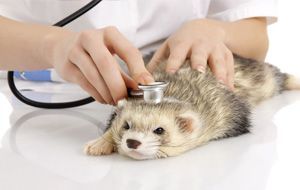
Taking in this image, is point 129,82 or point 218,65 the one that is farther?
point 218,65

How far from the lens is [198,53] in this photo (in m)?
1.06

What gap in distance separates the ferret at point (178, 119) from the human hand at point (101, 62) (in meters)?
0.04

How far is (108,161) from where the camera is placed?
87 centimetres

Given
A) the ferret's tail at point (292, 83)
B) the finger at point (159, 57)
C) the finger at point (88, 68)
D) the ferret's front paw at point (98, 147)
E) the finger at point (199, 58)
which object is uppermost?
the finger at point (88, 68)

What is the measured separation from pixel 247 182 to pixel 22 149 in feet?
1.28

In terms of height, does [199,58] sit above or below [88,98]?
above

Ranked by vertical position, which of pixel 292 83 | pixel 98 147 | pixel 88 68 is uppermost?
pixel 88 68

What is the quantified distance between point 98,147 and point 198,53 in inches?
11.8

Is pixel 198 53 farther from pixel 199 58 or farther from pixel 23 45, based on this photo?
pixel 23 45

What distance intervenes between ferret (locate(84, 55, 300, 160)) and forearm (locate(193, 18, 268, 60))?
0.15 metres

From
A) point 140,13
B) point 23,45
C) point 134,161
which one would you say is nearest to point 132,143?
point 134,161

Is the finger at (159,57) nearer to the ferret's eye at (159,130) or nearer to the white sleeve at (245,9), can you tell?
the ferret's eye at (159,130)

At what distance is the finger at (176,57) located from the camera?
41.0 inches

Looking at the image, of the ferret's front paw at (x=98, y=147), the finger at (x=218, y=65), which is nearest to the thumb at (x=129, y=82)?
the ferret's front paw at (x=98, y=147)
